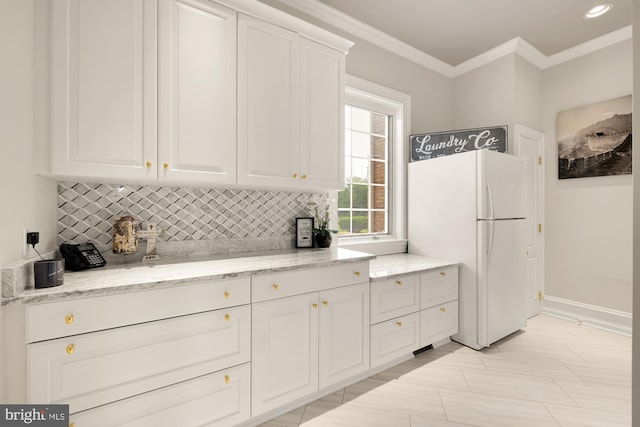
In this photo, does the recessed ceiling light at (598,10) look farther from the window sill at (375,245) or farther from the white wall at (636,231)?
the window sill at (375,245)

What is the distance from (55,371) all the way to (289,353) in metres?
1.03

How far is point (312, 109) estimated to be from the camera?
2191 millimetres

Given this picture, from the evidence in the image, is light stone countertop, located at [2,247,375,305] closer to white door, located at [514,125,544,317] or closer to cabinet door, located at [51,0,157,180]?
cabinet door, located at [51,0,157,180]

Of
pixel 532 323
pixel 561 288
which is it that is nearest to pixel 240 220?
pixel 532 323

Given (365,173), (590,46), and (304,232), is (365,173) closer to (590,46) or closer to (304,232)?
(304,232)

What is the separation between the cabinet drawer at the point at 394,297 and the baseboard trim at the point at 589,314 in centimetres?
222

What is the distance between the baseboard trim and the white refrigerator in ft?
2.67

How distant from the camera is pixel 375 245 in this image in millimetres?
3074

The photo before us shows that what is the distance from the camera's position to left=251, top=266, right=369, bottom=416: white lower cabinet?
1.63 m

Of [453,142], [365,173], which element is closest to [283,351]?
[365,173]

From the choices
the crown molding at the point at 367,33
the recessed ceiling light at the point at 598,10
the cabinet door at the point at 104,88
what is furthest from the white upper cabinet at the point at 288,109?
the recessed ceiling light at the point at 598,10

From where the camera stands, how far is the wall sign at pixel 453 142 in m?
3.09

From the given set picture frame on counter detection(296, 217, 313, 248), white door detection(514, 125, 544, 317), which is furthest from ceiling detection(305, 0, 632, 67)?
picture frame on counter detection(296, 217, 313, 248)

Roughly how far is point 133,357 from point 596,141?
14.3 feet
